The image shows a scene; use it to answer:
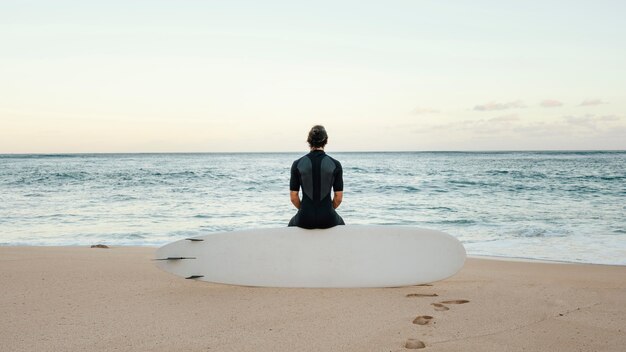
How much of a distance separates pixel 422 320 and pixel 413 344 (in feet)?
1.53

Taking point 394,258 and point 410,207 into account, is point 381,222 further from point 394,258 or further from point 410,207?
point 394,258

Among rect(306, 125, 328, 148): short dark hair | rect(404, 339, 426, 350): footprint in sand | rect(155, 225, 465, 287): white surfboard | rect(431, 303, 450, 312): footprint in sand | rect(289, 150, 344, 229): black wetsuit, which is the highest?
rect(306, 125, 328, 148): short dark hair

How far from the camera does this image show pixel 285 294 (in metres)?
3.96

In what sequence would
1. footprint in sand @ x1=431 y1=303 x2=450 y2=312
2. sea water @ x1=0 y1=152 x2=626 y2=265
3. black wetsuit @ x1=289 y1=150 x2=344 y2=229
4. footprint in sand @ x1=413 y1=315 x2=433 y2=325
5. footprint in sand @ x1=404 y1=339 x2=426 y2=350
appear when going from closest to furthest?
1. footprint in sand @ x1=404 y1=339 x2=426 y2=350
2. footprint in sand @ x1=413 y1=315 x2=433 y2=325
3. footprint in sand @ x1=431 y1=303 x2=450 y2=312
4. black wetsuit @ x1=289 y1=150 x2=344 y2=229
5. sea water @ x1=0 y1=152 x2=626 y2=265

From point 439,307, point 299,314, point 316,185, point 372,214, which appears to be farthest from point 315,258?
point 372,214

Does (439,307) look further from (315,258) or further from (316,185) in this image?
(316,185)

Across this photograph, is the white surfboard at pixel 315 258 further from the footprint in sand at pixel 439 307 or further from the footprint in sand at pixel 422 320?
the footprint in sand at pixel 422 320

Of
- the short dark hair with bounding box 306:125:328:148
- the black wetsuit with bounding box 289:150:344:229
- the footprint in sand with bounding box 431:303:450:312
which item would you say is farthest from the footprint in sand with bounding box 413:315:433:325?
the short dark hair with bounding box 306:125:328:148

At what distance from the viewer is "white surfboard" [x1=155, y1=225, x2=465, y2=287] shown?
4.21 meters

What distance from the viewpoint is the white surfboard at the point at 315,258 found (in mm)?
4215

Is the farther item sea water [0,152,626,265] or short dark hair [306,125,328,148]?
sea water [0,152,626,265]

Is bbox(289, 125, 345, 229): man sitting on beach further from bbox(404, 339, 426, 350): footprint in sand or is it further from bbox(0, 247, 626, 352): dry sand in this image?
bbox(404, 339, 426, 350): footprint in sand

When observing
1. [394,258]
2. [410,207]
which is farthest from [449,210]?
[394,258]

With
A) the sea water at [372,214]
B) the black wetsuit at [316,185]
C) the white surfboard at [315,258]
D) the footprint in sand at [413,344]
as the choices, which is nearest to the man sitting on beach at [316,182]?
the black wetsuit at [316,185]
